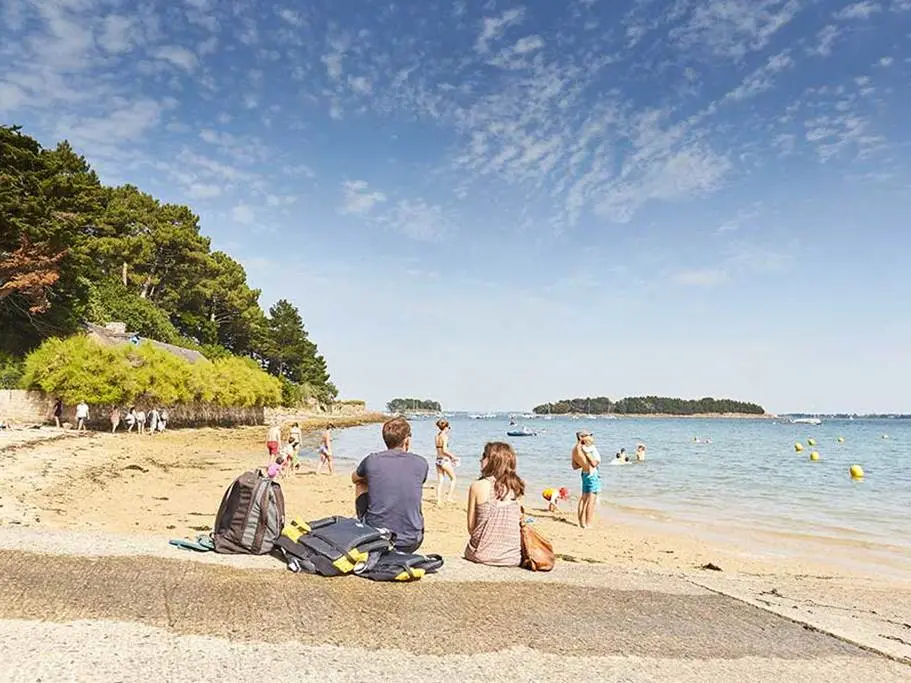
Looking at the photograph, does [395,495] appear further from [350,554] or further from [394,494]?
[350,554]

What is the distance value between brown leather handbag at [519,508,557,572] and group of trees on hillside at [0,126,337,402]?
3670cm

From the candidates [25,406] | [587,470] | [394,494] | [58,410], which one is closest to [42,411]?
[25,406]

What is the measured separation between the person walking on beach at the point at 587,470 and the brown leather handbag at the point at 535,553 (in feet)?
17.5

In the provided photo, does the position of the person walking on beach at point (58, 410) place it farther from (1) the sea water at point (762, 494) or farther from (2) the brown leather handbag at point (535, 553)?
(2) the brown leather handbag at point (535, 553)

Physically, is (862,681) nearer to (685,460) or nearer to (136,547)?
(136,547)

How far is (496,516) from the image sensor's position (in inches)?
253

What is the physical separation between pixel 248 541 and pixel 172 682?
2.51 m

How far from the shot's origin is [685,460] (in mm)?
36438

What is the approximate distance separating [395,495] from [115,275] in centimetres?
6956

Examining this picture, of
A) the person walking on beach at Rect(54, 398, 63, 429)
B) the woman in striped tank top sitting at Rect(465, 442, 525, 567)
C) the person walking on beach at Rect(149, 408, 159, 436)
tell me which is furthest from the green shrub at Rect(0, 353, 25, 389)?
the woman in striped tank top sitting at Rect(465, 442, 525, 567)

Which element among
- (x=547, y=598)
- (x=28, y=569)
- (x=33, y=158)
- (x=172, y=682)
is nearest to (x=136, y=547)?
(x=28, y=569)

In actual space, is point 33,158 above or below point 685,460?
above

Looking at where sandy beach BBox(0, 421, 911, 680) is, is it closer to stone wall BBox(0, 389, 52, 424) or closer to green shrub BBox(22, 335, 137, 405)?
green shrub BBox(22, 335, 137, 405)

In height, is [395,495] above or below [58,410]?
below
